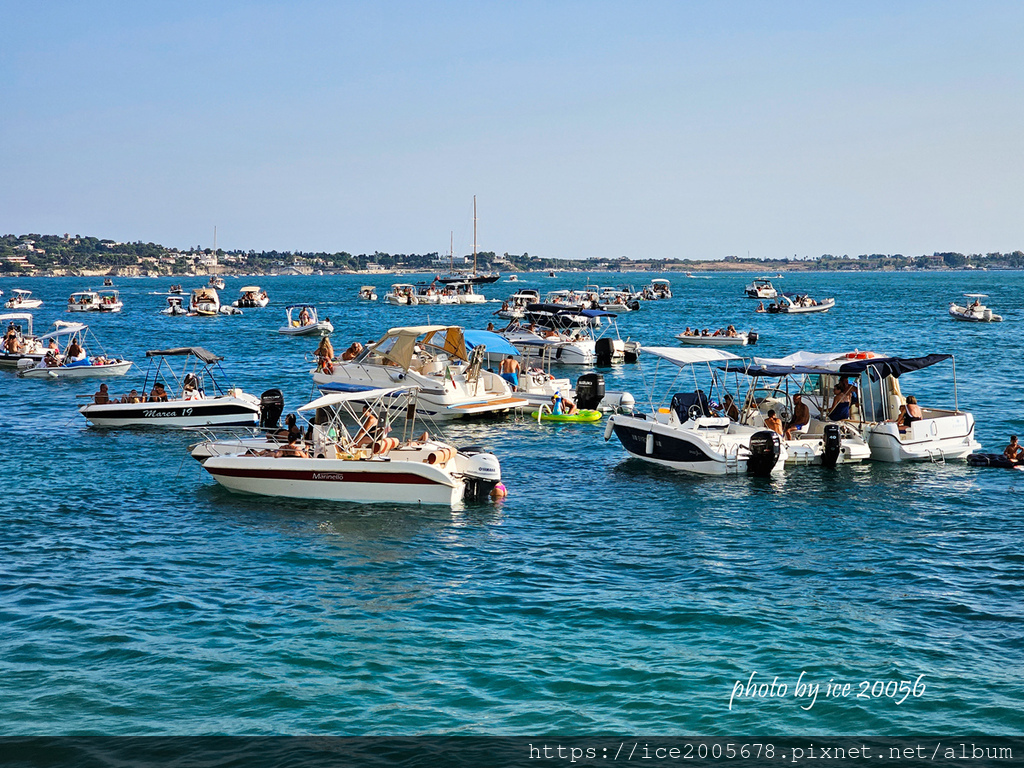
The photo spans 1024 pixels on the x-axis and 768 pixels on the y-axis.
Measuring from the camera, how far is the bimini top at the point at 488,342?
132ft

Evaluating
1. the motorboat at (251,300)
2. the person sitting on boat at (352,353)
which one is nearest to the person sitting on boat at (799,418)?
the person sitting on boat at (352,353)

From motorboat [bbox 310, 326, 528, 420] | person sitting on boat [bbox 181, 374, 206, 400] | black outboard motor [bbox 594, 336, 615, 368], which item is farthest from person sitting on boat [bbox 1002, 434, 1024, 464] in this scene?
black outboard motor [bbox 594, 336, 615, 368]

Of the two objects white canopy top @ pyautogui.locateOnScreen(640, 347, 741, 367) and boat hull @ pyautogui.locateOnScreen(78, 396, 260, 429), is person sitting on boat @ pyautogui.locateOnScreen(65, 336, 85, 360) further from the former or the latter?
white canopy top @ pyautogui.locateOnScreen(640, 347, 741, 367)

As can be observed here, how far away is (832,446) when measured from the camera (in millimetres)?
29328

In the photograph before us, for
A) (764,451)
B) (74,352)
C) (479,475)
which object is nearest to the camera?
(479,475)

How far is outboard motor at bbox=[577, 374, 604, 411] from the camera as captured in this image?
40.7m

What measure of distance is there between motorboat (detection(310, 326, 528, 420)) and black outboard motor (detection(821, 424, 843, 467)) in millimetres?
13796

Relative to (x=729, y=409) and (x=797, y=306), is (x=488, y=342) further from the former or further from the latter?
(x=797, y=306)

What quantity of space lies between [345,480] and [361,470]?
53cm

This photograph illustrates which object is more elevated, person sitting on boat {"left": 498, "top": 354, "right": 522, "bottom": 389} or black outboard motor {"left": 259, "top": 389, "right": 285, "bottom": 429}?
person sitting on boat {"left": 498, "top": 354, "right": 522, "bottom": 389}

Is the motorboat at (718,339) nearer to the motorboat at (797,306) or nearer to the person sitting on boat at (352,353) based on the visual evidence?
the person sitting on boat at (352,353)

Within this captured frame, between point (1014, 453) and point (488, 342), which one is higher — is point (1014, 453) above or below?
below

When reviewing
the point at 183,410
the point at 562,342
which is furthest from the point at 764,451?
the point at 562,342

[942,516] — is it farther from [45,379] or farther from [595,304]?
[595,304]
